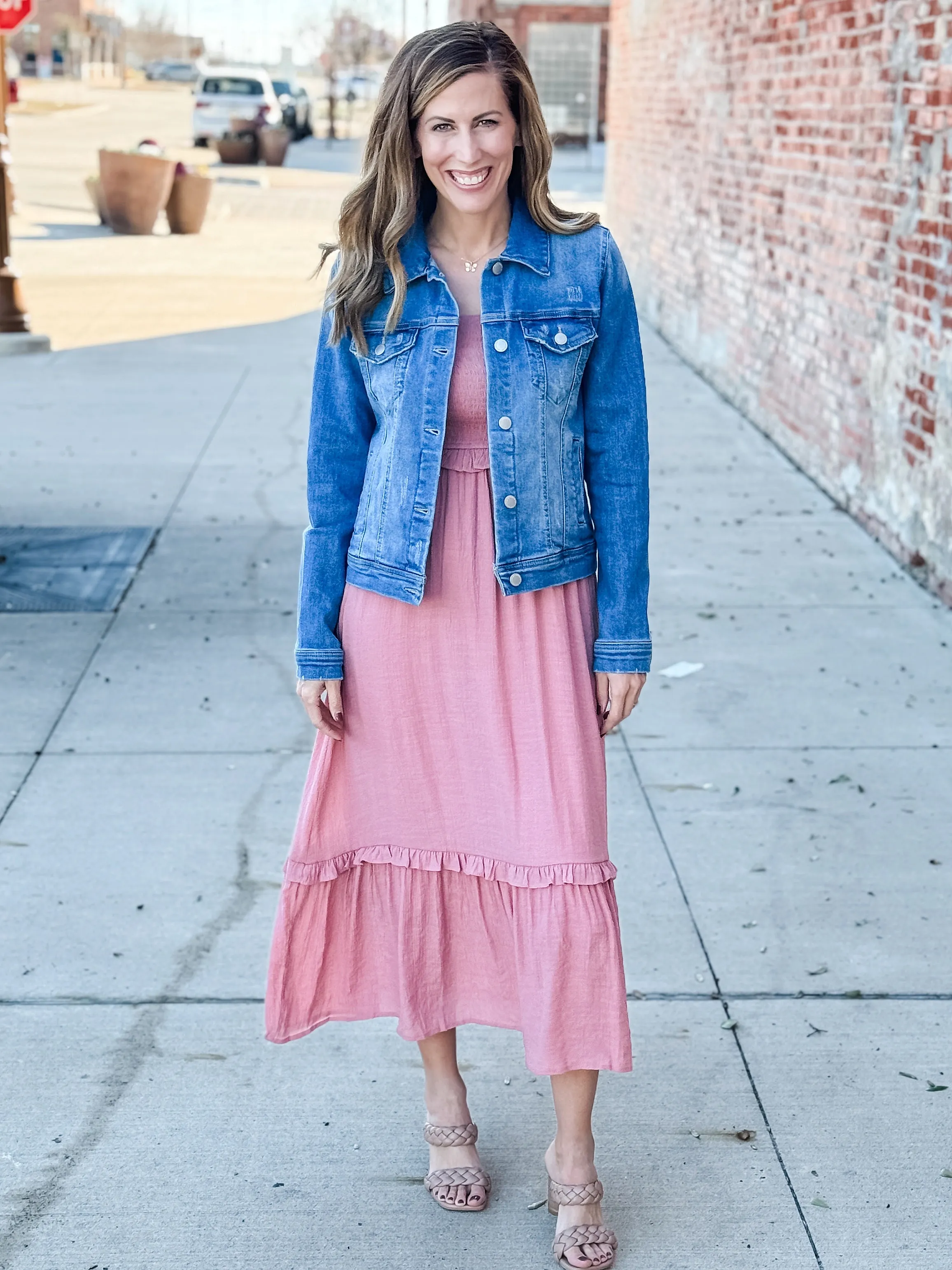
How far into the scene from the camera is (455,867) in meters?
2.71

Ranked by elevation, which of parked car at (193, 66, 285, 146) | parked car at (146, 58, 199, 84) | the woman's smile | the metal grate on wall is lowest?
the metal grate on wall

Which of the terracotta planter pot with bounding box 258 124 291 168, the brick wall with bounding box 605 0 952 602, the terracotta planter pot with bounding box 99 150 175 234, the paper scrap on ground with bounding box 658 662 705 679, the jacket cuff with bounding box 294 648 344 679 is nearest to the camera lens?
the jacket cuff with bounding box 294 648 344 679

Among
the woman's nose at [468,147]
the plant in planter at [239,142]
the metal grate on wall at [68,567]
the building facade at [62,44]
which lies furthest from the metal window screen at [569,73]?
the building facade at [62,44]

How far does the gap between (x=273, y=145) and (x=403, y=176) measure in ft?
A: 105

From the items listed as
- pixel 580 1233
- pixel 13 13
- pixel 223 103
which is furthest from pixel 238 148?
pixel 580 1233

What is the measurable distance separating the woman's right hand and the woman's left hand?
442 millimetres

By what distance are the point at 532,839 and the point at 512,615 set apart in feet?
1.22

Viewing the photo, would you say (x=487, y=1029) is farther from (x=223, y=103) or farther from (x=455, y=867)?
(x=223, y=103)

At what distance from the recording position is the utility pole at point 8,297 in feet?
38.1

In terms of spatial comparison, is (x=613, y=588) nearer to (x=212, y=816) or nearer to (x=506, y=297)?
(x=506, y=297)

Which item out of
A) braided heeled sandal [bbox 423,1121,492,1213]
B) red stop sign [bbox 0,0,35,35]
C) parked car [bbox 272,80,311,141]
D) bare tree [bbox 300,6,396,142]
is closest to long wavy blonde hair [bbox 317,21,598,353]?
braided heeled sandal [bbox 423,1121,492,1213]

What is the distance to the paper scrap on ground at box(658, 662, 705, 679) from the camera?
550cm

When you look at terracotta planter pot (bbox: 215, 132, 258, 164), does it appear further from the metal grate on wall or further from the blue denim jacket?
the blue denim jacket

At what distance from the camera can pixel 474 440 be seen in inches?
101
